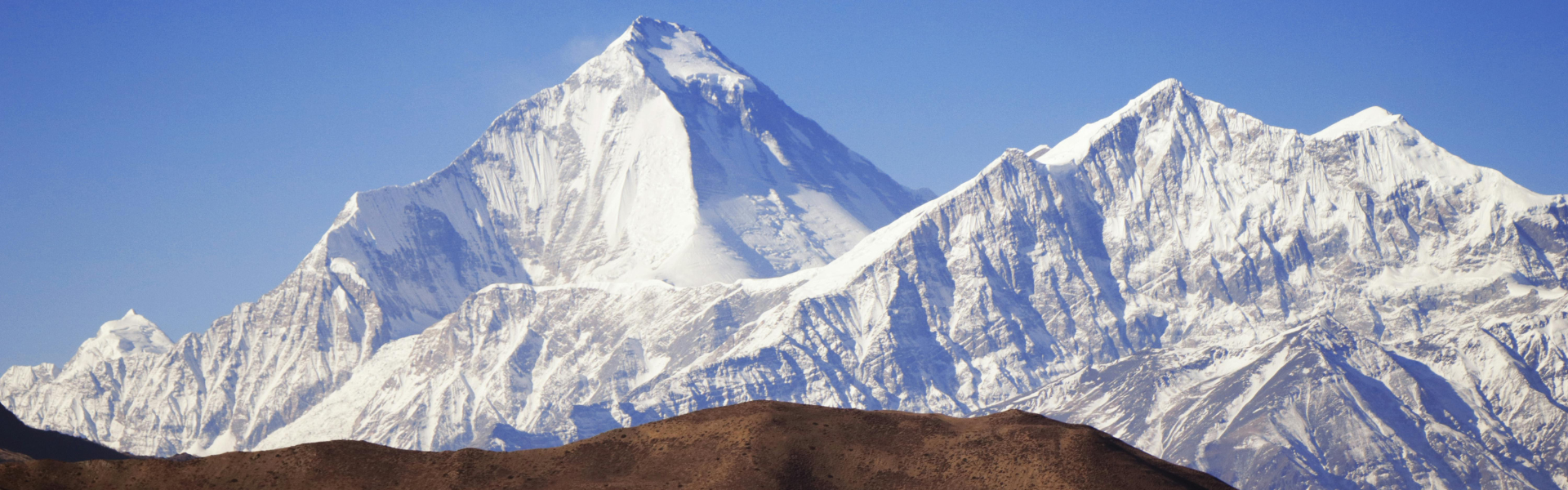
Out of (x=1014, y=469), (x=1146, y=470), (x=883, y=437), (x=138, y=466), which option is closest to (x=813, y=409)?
(x=883, y=437)

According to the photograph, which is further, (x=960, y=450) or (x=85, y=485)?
(x=960, y=450)

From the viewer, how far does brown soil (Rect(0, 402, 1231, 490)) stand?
421ft

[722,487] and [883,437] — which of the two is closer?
[722,487]

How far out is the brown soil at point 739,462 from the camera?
128 m

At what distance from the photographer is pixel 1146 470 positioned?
431 ft

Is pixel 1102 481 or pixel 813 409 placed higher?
pixel 813 409

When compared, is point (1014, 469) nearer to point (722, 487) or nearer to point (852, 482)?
point (852, 482)

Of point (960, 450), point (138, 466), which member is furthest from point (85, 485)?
point (960, 450)

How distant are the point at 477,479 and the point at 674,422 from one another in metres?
16.4

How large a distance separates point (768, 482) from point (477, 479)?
68.9 feet

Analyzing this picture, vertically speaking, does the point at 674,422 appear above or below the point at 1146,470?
above

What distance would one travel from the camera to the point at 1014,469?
13200 cm

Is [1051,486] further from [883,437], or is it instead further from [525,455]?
[525,455]

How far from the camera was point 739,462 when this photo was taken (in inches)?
5202
